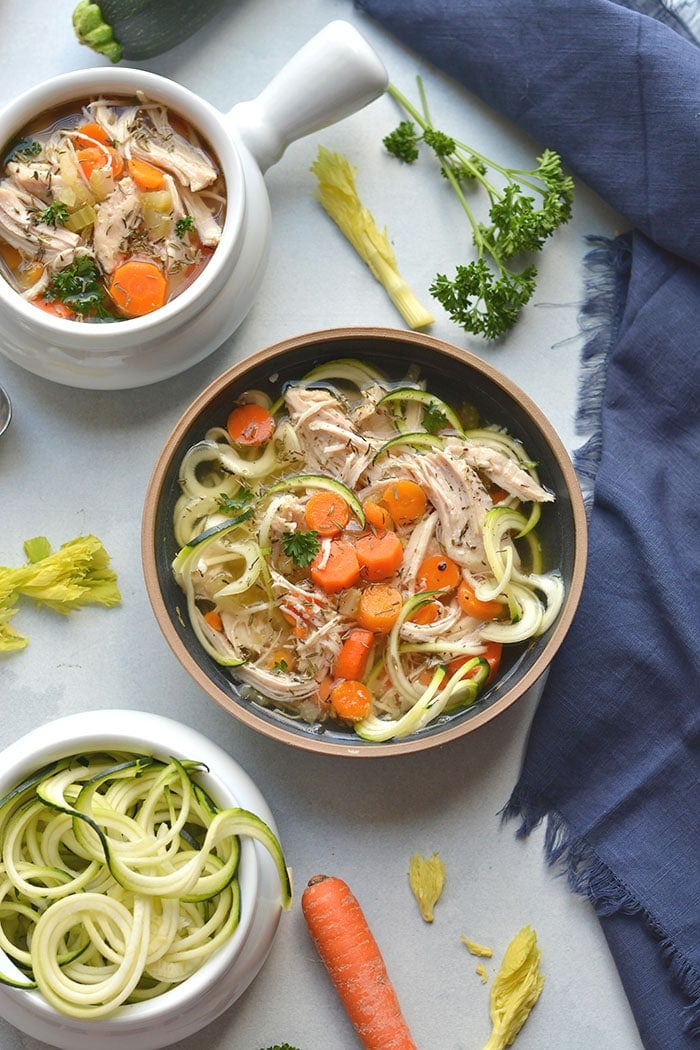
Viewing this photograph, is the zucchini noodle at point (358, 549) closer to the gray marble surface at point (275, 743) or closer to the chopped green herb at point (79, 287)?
the gray marble surface at point (275, 743)

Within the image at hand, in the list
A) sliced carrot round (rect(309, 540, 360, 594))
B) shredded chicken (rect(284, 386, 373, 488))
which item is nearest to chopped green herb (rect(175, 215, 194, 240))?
shredded chicken (rect(284, 386, 373, 488))

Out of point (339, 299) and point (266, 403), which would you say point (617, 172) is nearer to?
point (339, 299)

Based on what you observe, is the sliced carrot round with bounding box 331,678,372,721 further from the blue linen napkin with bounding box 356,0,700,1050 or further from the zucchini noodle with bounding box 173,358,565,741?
the blue linen napkin with bounding box 356,0,700,1050

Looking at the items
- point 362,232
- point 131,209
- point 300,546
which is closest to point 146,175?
point 131,209

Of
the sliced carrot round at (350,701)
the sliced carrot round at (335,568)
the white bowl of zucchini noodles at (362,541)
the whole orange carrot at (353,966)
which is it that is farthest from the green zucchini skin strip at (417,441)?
the whole orange carrot at (353,966)

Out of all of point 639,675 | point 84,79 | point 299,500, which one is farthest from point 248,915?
point 84,79

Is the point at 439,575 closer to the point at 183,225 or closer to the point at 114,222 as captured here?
the point at 183,225
